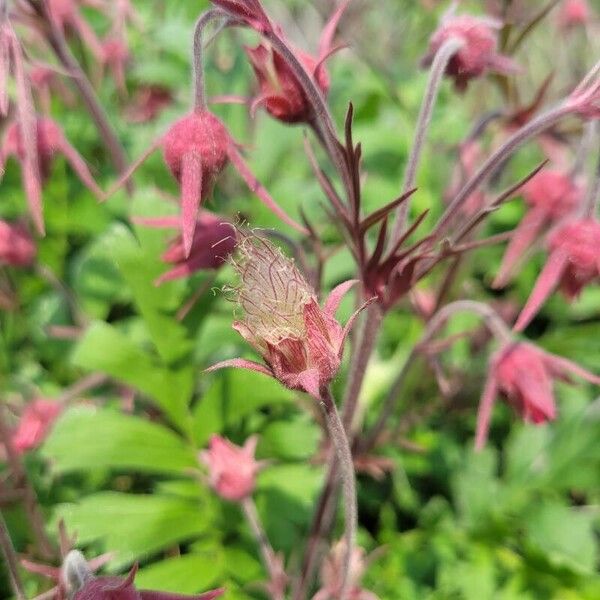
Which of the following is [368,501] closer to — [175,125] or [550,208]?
[550,208]

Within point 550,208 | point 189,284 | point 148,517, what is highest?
point 550,208

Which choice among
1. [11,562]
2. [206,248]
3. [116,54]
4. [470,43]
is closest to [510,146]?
[470,43]

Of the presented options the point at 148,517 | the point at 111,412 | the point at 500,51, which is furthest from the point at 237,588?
the point at 500,51

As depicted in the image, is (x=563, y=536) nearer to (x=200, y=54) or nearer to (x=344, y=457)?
(x=344, y=457)

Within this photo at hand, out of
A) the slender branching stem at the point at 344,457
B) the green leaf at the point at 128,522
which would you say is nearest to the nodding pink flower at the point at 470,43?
the slender branching stem at the point at 344,457

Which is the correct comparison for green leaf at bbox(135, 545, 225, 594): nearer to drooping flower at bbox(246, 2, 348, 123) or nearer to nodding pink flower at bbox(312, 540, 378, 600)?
nodding pink flower at bbox(312, 540, 378, 600)

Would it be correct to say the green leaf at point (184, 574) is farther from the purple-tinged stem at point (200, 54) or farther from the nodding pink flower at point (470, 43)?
the nodding pink flower at point (470, 43)
